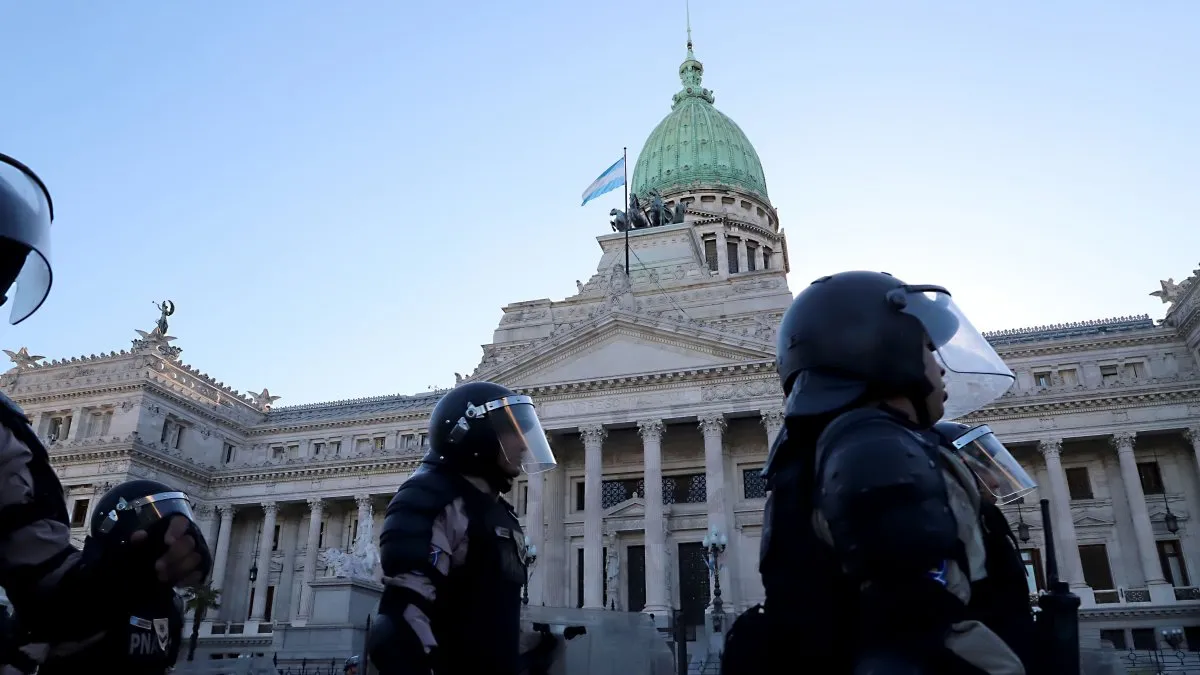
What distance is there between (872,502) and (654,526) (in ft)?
113

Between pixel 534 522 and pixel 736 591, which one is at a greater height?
pixel 534 522

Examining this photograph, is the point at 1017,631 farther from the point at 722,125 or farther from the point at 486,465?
the point at 722,125

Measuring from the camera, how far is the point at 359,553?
26875mm

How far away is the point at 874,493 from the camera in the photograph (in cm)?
237

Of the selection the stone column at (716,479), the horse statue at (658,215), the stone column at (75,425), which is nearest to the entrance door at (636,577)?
the stone column at (716,479)

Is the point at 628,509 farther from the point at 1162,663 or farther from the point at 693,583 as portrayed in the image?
the point at 1162,663

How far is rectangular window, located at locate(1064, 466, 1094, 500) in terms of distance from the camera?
38.1 m

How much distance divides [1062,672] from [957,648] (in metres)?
0.72

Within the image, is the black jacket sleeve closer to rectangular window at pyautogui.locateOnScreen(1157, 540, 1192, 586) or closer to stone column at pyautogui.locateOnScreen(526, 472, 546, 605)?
stone column at pyautogui.locateOnScreen(526, 472, 546, 605)

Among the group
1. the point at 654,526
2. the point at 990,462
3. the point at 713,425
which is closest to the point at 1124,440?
the point at 713,425

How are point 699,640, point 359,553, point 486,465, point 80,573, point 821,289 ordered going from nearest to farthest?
point 821,289, point 80,573, point 486,465, point 359,553, point 699,640

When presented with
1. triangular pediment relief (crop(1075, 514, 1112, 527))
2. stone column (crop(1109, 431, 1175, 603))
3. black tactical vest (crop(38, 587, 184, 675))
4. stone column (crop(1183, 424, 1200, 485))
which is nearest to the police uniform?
black tactical vest (crop(38, 587, 184, 675))

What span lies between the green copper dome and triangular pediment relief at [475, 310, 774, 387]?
28044 mm

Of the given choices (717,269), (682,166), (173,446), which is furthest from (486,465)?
(682,166)
